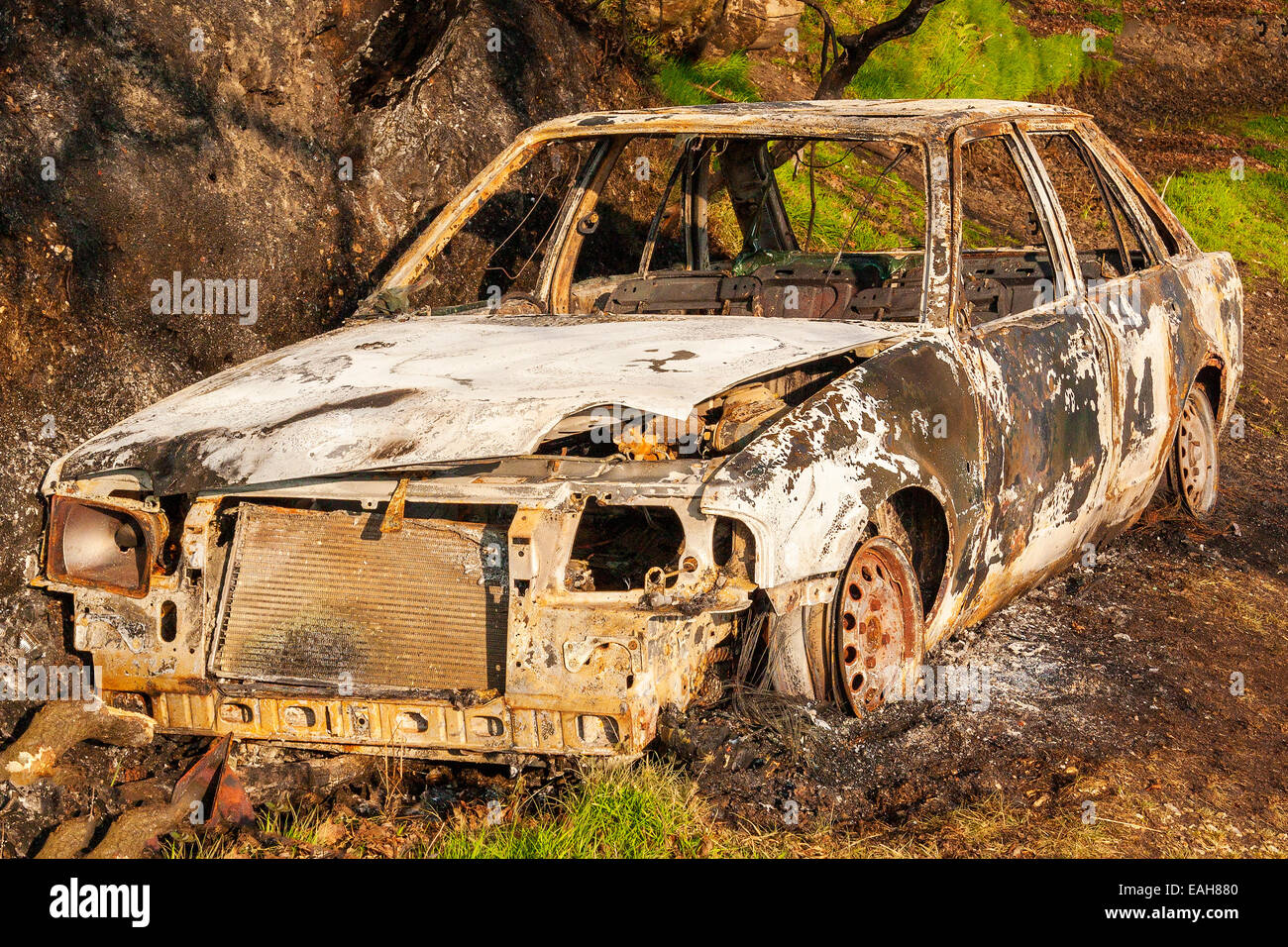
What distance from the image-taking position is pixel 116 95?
5664 mm

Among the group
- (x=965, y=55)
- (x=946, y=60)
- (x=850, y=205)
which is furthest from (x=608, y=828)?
(x=965, y=55)

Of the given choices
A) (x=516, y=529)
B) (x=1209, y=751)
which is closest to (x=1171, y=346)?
(x=1209, y=751)

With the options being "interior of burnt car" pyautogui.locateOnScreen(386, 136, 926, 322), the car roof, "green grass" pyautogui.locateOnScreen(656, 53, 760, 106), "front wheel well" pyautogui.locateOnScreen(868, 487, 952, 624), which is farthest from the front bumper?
"green grass" pyautogui.locateOnScreen(656, 53, 760, 106)

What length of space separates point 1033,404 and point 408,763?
2.23 metres

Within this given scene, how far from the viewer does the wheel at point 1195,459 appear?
6211 millimetres

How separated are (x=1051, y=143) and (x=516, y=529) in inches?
479

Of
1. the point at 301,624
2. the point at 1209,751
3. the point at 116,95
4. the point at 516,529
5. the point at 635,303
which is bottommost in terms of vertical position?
the point at 1209,751

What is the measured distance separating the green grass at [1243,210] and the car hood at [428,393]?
8798 millimetres

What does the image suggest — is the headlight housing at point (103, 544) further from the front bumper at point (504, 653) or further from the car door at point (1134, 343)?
the car door at point (1134, 343)

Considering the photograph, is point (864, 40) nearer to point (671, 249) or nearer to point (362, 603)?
point (671, 249)

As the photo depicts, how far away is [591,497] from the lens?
3.73 meters

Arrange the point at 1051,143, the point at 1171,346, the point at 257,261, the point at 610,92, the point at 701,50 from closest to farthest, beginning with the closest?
the point at 1171,346 → the point at 257,261 → the point at 610,92 → the point at 701,50 → the point at 1051,143

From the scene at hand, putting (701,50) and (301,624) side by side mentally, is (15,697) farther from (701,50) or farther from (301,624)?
(701,50)

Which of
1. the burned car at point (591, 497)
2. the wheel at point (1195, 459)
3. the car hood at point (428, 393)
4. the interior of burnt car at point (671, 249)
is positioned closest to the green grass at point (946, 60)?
the interior of burnt car at point (671, 249)
